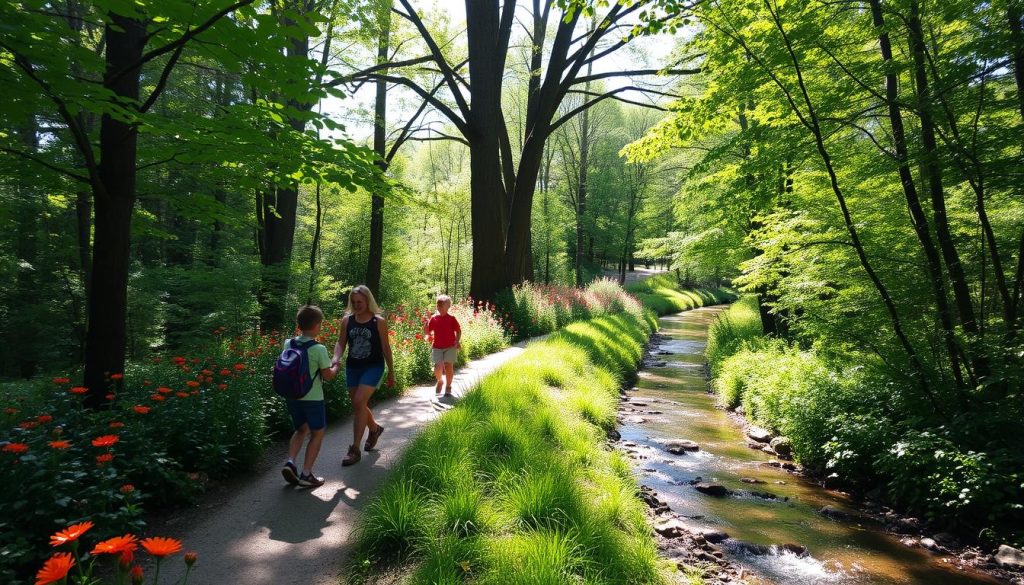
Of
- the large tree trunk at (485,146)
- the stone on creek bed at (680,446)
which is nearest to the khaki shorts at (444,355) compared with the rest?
the stone on creek bed at (680,446)

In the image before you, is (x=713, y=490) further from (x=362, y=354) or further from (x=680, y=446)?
(x=362, y=354)

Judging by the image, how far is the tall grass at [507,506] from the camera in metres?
3.19

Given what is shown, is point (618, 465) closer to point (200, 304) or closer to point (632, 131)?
point (200, 304)

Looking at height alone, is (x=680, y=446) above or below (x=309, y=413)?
below

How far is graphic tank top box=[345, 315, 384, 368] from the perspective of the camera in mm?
4820

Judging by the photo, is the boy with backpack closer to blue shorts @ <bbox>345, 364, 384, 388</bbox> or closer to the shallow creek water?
blue shorts @ <bbox>345, 364, 384, 388</bbox>

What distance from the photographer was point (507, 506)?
3.91m

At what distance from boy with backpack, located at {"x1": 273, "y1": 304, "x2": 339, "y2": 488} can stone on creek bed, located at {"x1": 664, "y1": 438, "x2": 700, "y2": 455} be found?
5.35 meters

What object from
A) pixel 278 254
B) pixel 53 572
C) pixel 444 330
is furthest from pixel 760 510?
pixel 278 254

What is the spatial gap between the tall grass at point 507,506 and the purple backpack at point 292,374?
3.62 ft

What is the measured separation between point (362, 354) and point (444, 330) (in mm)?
2367

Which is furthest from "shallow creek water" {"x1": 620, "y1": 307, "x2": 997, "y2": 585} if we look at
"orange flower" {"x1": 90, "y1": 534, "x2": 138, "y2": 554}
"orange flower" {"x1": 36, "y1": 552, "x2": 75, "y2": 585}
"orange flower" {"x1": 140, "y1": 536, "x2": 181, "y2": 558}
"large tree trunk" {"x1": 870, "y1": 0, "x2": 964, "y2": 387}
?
"orange flower" {"x1": 36, "y1": 552, "x2": 75, "y2": 585}

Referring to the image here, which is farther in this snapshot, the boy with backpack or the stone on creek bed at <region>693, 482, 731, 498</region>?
the stone on creek bed at <region>693, 482, 731, 498</region>

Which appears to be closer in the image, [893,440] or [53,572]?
[53,572]
